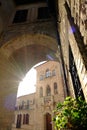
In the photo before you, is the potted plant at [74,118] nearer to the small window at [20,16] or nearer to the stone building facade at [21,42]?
the stone building facade at [21,42]

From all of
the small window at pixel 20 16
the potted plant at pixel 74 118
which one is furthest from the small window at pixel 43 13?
the potted plant at pixel 74 118

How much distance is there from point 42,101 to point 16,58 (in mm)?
13673

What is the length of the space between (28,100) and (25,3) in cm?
1775

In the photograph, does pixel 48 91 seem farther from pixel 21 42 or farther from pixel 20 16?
pixel 21 42

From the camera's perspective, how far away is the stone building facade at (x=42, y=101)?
19094 millimetres

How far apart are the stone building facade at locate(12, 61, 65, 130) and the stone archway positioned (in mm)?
11018

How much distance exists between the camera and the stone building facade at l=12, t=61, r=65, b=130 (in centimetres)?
1909

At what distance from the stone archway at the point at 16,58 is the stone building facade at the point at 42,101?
36.1ft

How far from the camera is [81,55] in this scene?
2.02 meters


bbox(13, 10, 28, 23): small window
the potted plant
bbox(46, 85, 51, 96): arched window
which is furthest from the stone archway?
bbox(46, 85, 51, 96): arched window

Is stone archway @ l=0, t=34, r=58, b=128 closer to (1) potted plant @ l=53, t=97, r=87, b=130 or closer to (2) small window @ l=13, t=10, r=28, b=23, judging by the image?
(2) small window @ l=13, t=10, r=28, b=23

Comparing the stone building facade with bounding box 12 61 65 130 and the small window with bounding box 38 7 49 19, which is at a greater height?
the small window with bounding box 38 7 49 19

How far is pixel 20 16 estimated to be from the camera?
9.15 metres

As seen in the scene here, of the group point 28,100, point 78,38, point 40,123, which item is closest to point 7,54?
point 78,38
